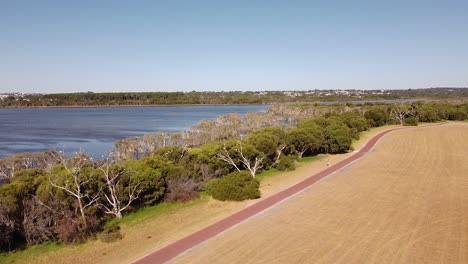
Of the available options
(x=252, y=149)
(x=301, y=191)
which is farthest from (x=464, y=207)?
(x=252, y=149)

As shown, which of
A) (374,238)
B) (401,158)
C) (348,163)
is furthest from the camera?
(401,158)

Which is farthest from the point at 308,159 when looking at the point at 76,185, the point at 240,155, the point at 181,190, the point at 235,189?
the point at 76,185

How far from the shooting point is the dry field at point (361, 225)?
45.8 feet

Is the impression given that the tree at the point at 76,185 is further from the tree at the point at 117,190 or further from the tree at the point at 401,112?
the tree at the point at 401,112

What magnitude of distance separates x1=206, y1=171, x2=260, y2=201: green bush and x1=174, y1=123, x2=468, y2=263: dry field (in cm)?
261

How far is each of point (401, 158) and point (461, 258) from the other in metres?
25.0

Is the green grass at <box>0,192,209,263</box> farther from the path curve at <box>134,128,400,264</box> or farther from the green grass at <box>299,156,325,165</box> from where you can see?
the green grass at <box>299,156,325,165</box>

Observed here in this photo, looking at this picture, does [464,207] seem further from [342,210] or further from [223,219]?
[223,219]

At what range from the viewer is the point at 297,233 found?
1633cm

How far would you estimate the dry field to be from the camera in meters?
13.9

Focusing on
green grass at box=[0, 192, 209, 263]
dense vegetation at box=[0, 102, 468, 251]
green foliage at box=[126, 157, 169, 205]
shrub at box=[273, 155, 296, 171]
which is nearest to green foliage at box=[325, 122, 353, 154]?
dense vegetation at box=[0, 102, 468, 251]

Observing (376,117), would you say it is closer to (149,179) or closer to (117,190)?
(149,179)

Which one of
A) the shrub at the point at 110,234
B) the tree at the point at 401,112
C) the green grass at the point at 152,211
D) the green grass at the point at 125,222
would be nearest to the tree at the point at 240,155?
the green grass at the point at 125,222

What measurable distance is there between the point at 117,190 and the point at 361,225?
1363 cm
